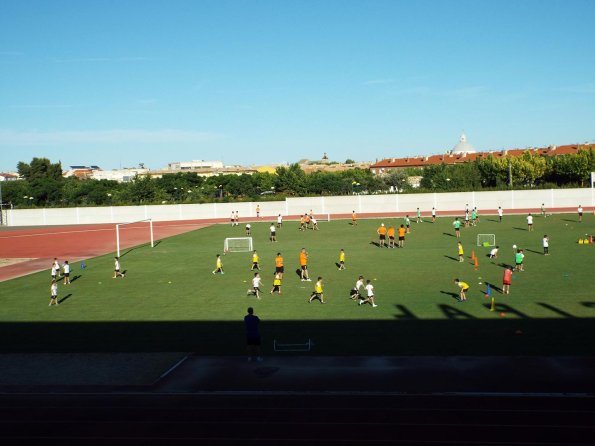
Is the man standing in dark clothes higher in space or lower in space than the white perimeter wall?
lower

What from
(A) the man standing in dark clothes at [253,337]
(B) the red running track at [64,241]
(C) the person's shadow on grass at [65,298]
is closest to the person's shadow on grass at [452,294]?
(A) the man standing in dark clothes at [253,337]

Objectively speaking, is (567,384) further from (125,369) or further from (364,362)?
(125,369)

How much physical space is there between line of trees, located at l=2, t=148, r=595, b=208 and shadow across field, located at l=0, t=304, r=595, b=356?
5658 centimetres

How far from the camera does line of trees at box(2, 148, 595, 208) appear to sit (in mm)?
82250

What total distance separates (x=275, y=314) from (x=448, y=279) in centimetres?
890

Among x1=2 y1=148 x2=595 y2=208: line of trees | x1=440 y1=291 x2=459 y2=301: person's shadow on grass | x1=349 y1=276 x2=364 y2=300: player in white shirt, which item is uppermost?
x1=2 y1=148 x2=595 y2=208: line of trees

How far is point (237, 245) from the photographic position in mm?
42094

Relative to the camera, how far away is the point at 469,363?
14.6 metres

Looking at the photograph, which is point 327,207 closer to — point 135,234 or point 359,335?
point 135,234

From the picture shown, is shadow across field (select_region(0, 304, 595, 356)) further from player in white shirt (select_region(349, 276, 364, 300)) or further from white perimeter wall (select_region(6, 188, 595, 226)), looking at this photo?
white perimeter wall (select_region(6, 188, 595, 226))

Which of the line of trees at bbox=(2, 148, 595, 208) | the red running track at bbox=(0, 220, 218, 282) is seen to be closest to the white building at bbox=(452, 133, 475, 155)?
the line of trees at bbox=(2, 148, 595, 208)

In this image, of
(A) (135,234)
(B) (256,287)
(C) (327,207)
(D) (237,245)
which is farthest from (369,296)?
(C) (327,207)

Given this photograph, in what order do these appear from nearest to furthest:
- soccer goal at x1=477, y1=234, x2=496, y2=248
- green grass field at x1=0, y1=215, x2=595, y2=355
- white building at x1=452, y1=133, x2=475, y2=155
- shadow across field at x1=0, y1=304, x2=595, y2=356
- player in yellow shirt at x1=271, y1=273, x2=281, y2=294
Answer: shadow across field at x1=0, y1=304, x2=595, y2=356 → green grass field at x1=0, y1=215, x2=595, y2=355 → player in yellow shirt at x1=271, y1=273, x2=281, y2=294 → soccer goal at x1=477, y1=234, x2=496, y2=248 → white building at x1=452, y1=133, x2=475, y2=155

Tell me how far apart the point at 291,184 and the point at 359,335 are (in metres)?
81.7
